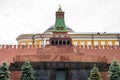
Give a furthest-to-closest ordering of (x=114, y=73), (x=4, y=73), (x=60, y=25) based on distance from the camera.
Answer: (x=60, y=25) < (x=114, y=73) < (x=4, y=73)

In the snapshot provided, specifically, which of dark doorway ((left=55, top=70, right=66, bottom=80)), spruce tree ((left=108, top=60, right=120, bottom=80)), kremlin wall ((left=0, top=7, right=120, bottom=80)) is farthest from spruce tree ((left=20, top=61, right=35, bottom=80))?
spruce tree ((left=108, top=60, right=120, bottom=80))

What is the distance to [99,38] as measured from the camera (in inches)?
2088

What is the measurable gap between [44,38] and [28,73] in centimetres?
2709

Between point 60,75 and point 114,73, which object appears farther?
point 60,75

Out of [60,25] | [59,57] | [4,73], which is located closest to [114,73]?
[59,57]

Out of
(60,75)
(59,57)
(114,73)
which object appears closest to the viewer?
(114,73)

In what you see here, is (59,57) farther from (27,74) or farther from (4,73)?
(4,73)

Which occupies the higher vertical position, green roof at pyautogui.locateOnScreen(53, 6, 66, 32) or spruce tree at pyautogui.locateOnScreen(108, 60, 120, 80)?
green roof at pyautogui.locateOnScreen(53, 6, 66, 32)

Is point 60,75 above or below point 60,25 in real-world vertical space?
below

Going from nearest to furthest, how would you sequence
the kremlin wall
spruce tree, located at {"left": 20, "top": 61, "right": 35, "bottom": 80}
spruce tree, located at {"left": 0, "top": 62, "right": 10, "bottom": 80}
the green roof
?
spruce tree, located at {"left": 0, "top": 62, "right": 10, "bottom": 80} < spruce tree, located at {"left": 20, "top": 61, "right": 35, "bottom": 80} < the kremlin wall < the green roof

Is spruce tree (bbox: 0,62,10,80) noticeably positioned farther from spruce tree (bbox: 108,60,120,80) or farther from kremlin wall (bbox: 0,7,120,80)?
spruce tree (bbox: 108,60,120,80)

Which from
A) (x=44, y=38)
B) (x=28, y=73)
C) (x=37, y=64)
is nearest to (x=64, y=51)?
(x=37, y=64)

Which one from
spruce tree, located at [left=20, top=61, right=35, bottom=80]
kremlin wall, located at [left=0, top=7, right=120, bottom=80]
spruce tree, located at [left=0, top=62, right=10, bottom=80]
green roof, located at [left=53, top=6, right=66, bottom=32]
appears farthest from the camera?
green roof, located at [left=53, top=6, right=66, bottom=32]

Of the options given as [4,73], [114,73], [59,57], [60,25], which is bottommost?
[114,73]
